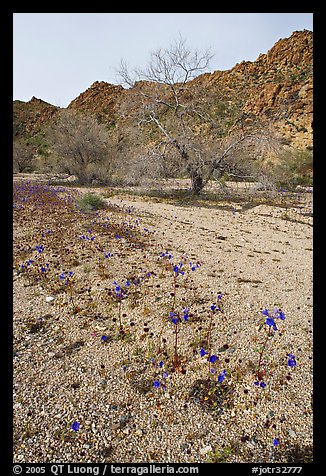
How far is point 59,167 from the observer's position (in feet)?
64.3

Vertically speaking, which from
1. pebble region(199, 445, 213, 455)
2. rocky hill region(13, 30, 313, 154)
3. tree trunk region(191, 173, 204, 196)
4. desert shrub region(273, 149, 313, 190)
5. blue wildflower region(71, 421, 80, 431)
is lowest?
pebble region(199, 445, 213, 455)

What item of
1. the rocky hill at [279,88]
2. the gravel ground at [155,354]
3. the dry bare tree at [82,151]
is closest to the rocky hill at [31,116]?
the rocky hill at [279,88]

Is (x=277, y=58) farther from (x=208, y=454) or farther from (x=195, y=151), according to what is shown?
(x=208, y=454)

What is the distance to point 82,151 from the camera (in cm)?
1862

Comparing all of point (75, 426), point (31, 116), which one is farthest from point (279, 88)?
point (31, 116)

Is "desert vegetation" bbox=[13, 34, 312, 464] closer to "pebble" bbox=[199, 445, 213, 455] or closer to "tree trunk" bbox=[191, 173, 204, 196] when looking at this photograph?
"pebble" bbox=[199, 445, 213, 455]

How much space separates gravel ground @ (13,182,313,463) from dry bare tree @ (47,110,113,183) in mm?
13656

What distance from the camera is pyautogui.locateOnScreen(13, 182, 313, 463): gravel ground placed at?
1890mm

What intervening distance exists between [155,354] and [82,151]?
18.0 metres

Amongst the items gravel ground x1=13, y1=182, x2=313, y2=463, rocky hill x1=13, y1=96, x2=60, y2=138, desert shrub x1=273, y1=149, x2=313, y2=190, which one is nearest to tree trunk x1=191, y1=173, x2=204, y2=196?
gravel ground x1=13, y1=182, x2=313, y2=463

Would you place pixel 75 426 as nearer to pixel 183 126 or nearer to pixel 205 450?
pixel 205 450

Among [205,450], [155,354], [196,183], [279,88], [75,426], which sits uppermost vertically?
[279,88]

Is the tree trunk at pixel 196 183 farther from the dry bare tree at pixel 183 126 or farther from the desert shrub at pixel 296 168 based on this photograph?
the desert shrub at pixel 296 168
